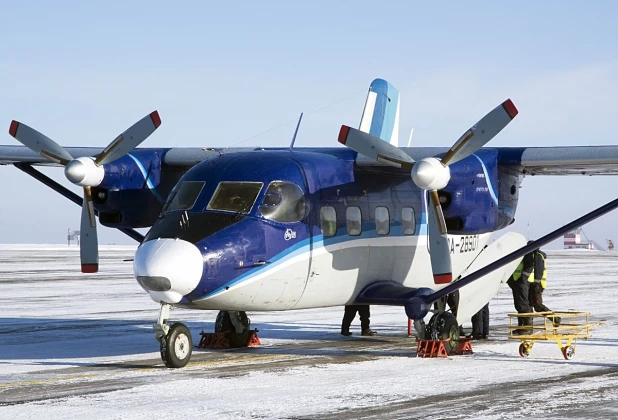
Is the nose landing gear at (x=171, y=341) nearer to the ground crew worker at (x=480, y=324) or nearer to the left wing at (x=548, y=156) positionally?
the left wing at (x=548, y=156)

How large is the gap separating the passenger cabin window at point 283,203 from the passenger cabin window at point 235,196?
0.18 m

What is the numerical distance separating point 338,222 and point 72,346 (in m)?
5.23

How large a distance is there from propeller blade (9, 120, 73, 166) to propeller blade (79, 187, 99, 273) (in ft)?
2.59

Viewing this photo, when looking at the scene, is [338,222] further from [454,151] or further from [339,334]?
[339,334]

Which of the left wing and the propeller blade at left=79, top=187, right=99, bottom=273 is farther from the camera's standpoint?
the propeller blade at left=79, top=187, right=99, bottom=273

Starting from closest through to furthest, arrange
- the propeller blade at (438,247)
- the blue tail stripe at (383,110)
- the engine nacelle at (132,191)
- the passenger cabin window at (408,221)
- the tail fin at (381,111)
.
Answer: the propeller blade at (438,247) → the passenger cabin window at (408,221) → the engine nacelle at (132,191) → the tail fin at (381,111) → the blue tail stripe at (383,110)

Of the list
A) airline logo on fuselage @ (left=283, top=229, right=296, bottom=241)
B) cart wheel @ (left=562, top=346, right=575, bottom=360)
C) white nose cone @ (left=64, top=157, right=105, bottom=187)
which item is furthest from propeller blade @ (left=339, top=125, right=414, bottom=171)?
white nose cone @ (left=64, top=157, right=105, bottom=187)

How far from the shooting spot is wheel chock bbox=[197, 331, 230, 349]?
1664 centimetres

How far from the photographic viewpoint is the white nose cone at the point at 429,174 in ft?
47.4

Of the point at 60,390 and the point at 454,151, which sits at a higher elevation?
the point at 454,151

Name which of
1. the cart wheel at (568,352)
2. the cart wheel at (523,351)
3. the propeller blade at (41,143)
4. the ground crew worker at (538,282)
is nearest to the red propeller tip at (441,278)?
the cart wheel at (523,351)

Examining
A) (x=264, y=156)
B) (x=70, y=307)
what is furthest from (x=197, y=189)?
(x=70, y=307)

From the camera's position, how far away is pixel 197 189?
46.6 ft

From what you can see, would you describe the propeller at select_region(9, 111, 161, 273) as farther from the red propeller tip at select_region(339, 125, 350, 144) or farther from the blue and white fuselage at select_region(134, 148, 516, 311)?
the red propeller tip at select_region(339, 125, 350, 144)
